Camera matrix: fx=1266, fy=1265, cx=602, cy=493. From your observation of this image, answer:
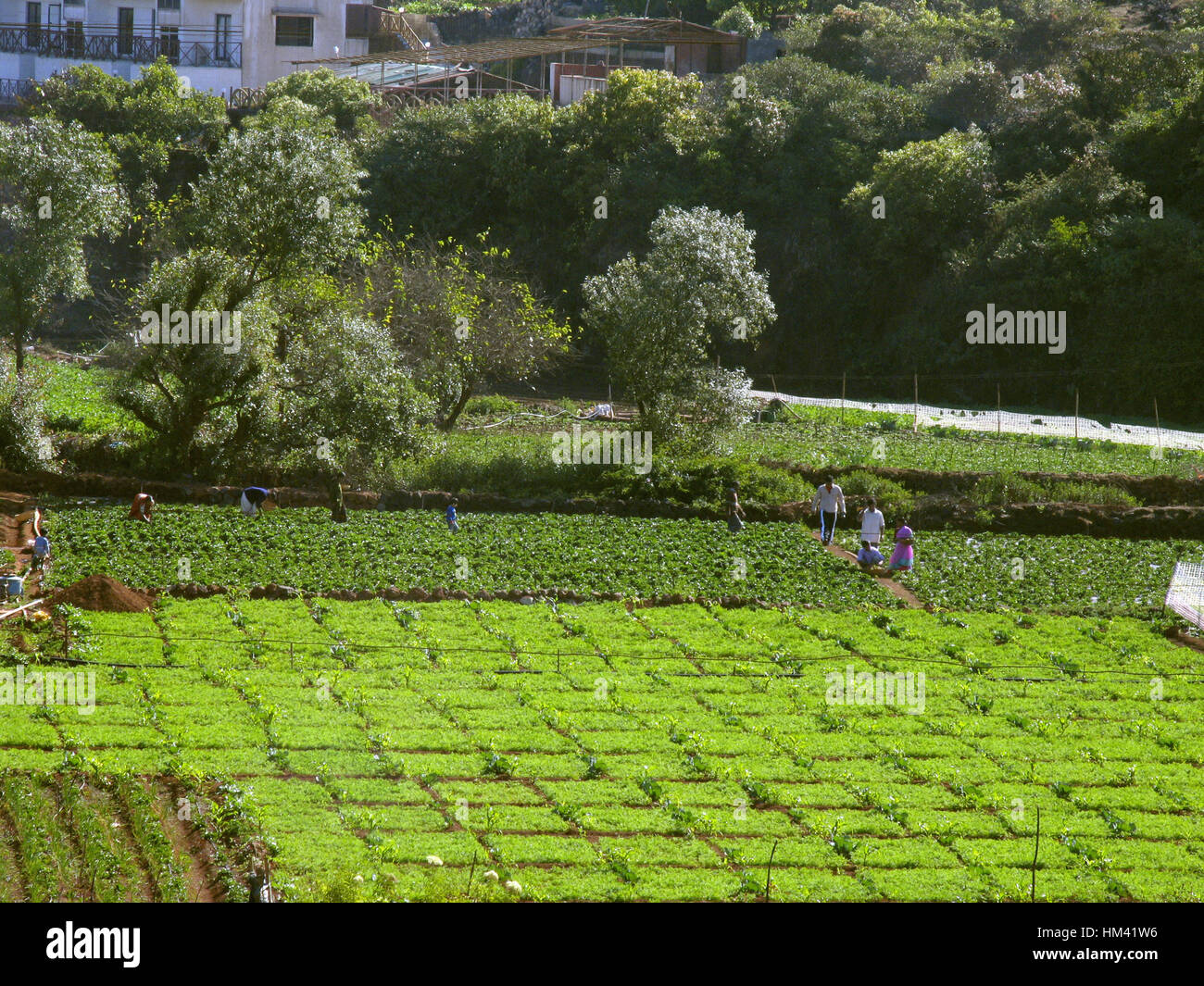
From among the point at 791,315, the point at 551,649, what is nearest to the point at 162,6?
the point at 791,315

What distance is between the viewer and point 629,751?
52.3ft

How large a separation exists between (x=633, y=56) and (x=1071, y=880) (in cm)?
6745

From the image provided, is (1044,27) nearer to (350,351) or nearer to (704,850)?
(350,351)

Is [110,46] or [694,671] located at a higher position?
[110,46]

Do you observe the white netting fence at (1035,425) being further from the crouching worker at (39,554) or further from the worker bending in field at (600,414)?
the crouching worker at (39,554)

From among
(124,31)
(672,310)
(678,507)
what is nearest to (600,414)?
(672,310)

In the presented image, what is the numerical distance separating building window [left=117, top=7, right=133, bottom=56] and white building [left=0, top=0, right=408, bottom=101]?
5 cm

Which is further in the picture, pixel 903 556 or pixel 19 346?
pixel 19 346

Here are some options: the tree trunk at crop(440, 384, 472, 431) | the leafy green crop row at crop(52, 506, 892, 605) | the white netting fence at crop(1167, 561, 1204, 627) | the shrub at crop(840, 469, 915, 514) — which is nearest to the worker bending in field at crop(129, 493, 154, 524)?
the leafy green crop row at crop(52, 506, 892, 605)

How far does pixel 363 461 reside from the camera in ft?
103

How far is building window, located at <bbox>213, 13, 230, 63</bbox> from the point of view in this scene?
2749 inches

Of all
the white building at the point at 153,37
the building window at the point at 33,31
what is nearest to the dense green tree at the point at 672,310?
the white building at the point at 153,37

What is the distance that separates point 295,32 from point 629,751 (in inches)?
2584

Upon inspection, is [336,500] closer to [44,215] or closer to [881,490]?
[881,490]
